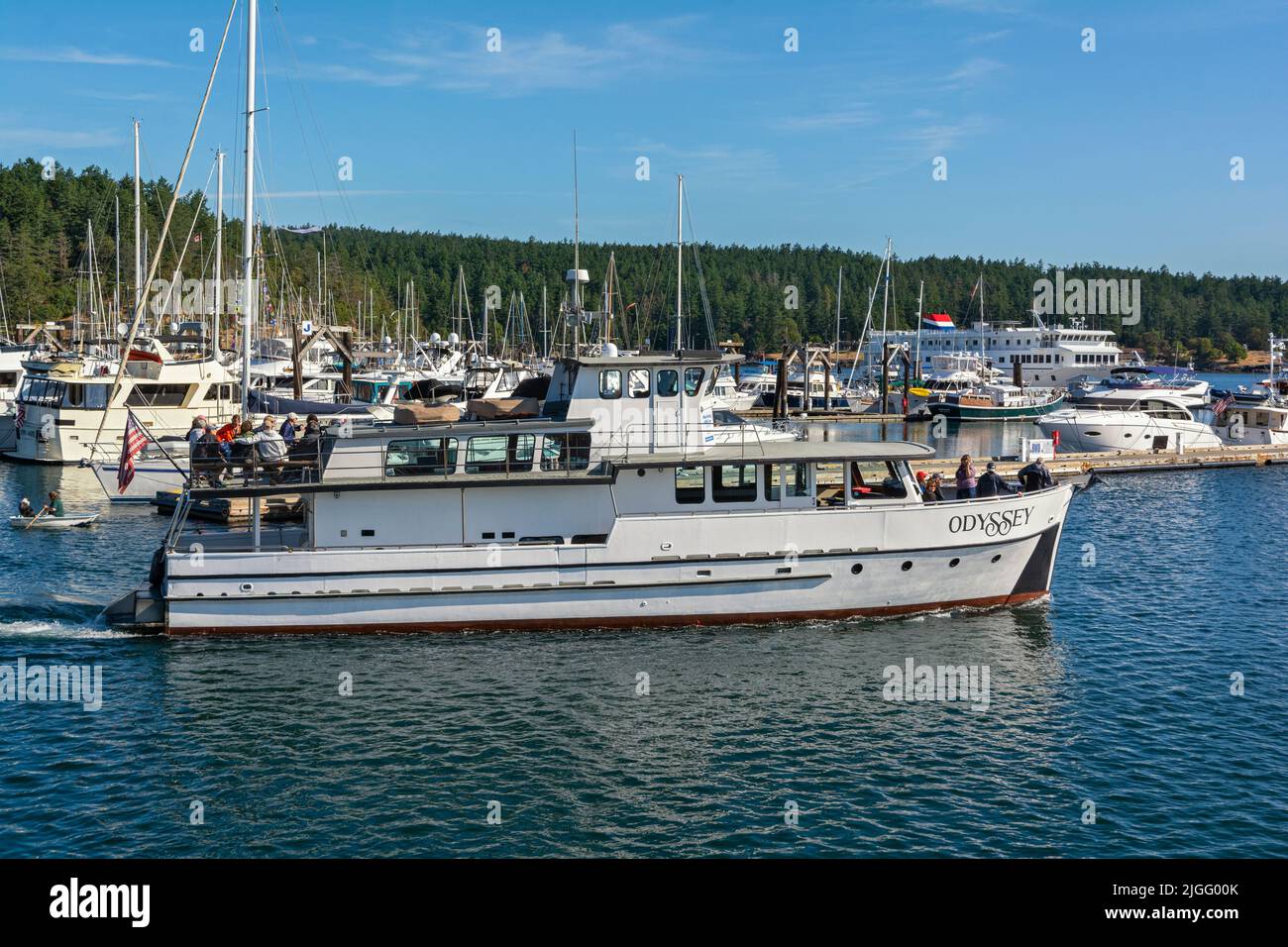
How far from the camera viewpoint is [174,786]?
15.5m

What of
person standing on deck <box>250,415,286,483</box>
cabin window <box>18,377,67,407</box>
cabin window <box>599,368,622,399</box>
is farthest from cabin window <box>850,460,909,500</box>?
cabin window <box>18,377,67,407</box>

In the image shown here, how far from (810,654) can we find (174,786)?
36.4 feet

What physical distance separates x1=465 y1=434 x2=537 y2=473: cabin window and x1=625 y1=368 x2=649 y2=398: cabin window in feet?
7.71

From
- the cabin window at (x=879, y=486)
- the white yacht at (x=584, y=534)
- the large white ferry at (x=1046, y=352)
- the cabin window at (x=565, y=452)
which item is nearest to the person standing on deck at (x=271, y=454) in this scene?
the white yacht at (x=584, y=534)

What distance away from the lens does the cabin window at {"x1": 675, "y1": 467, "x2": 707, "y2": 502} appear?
22969mm

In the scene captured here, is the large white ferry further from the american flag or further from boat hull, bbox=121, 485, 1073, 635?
boat hull, bbox=121, 485, 1073, 635

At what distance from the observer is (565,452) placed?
23047 mm

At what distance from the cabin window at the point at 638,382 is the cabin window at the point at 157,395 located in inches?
1327

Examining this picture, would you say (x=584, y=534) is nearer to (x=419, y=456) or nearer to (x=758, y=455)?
(x=419, y=456)

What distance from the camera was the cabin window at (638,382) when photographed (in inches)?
931
